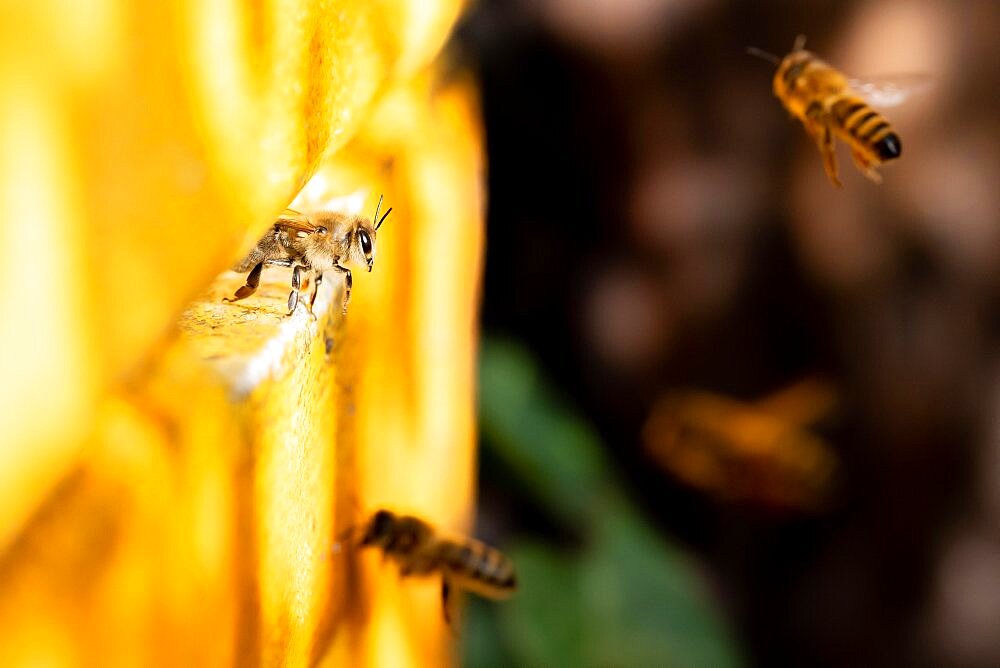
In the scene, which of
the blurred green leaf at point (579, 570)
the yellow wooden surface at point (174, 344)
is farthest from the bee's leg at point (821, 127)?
the blurred green leaf at point (579, 570)

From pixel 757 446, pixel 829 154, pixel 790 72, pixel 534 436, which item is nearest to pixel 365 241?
pixel 829 154

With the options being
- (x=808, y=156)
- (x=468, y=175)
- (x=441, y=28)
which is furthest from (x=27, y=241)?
(x=808, y=156)

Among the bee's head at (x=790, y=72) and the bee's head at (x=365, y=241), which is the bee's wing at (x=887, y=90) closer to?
the bee's head at (x=790, y=72)

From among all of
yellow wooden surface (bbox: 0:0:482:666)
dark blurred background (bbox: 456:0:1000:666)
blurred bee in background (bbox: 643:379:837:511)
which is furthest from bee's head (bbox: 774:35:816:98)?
blurred bee in background (bbox: 643:379:837:511)

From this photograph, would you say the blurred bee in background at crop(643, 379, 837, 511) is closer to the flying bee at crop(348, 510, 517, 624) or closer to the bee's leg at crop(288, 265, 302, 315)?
the flying bee at crop(348, 510, 517, 624)

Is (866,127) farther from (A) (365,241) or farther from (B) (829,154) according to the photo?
(A) (365,241)

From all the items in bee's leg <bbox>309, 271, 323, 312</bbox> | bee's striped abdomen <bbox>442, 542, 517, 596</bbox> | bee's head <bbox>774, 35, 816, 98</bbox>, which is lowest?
bee's striped abdomen <bbox>442, 542, 517, 596</bbox>
